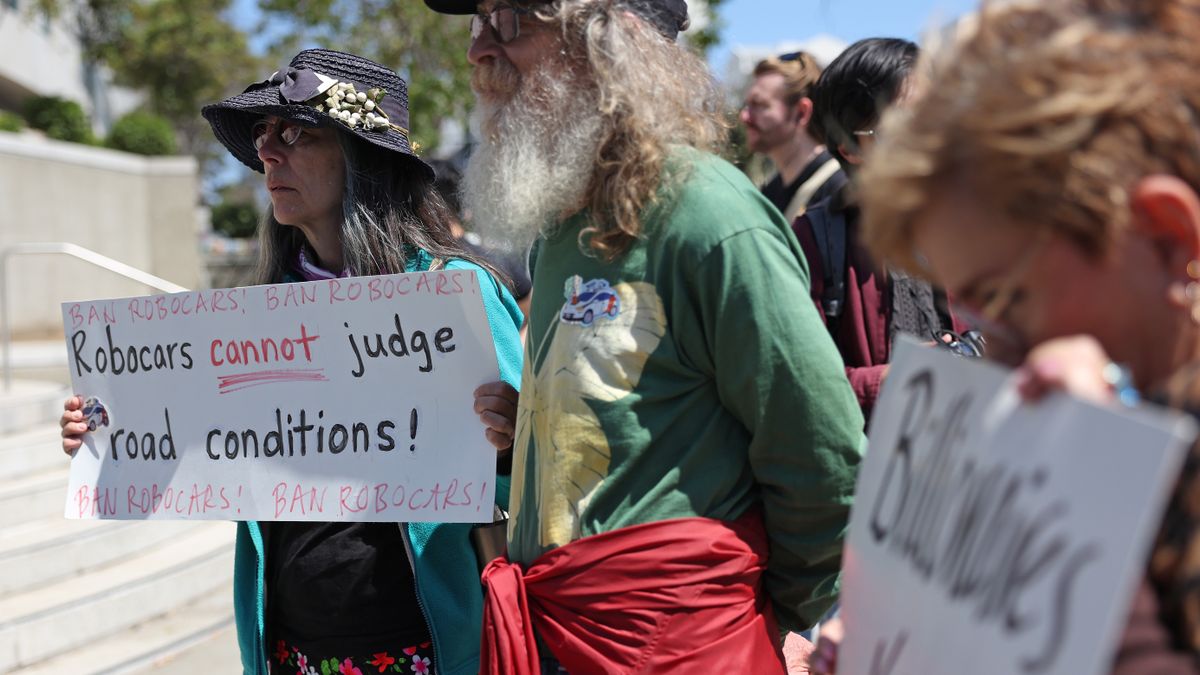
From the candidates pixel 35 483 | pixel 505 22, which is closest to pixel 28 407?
pixel 35 483

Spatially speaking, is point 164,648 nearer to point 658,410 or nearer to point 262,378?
point 262,378

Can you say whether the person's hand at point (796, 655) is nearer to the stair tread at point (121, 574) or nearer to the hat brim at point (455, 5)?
the hat brim at point (455, 5)

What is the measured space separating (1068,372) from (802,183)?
3.19m

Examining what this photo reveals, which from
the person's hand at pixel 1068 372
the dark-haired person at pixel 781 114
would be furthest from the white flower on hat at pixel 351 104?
the person's hand at pixel 1068 372

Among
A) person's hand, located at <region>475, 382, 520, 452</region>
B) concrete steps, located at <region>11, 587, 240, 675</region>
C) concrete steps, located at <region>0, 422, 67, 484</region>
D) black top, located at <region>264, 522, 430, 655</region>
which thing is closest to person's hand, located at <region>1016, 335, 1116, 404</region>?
person's hand, located at <region>475, 382, 520, 452</region>

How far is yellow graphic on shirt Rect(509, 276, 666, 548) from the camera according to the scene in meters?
1.86

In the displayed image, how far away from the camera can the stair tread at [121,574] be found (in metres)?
5.02

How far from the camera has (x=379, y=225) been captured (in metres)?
2.80

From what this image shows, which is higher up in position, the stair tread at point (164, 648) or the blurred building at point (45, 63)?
the blurred building at point (45, 63)

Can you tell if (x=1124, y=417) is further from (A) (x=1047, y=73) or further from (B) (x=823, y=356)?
(B) (x=823, y=356)

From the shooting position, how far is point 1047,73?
1.02 meters

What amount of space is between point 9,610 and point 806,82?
13.1 ft

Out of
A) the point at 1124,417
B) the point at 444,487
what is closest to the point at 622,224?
the point at 444,487

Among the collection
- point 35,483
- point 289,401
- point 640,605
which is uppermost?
point 289,401
